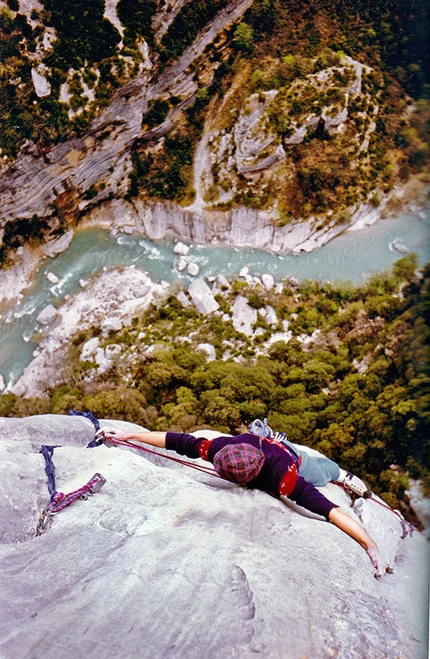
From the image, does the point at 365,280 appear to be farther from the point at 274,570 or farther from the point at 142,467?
the point at 274,570

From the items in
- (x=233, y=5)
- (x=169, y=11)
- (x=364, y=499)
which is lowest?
(x=364, y=499)

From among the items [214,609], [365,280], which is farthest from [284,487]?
[365,280]

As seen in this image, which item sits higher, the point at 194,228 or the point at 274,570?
the point at 274,570

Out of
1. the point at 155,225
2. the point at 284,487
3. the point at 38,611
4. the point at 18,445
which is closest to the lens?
the point at 38,611

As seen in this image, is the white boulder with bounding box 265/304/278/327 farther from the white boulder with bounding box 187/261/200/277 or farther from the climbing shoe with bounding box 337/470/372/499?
the climbing shoe with bounding box 337/470/372/499

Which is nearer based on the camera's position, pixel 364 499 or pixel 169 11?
pixel 364 499

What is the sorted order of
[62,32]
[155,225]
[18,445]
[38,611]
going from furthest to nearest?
[155,225] → [62,32] → [18,445] → [38,611]
